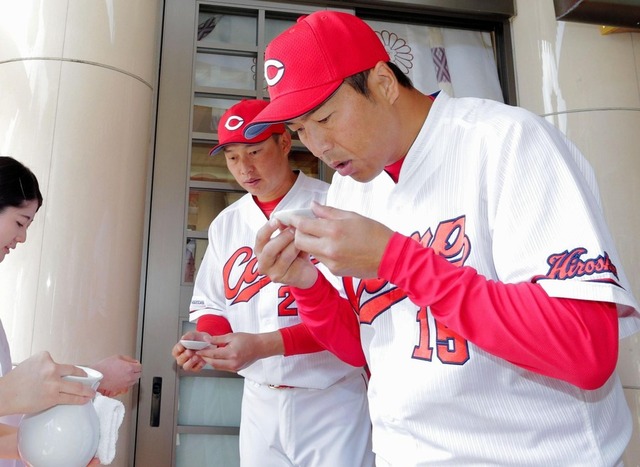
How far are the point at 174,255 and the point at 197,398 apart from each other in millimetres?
482

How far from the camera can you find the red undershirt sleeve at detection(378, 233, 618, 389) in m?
0.77

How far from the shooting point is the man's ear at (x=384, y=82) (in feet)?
3.41

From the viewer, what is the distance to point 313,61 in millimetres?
992

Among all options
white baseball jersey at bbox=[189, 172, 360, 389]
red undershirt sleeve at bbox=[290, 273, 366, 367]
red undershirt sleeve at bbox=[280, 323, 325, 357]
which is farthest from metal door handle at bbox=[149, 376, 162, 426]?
red undershirt sleeve at bbox=[290, 273, 366, 367]

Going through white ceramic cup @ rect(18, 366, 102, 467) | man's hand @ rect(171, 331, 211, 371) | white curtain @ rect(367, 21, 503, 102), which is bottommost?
white ceramic cup @ rect(18, 366, 102, 467)

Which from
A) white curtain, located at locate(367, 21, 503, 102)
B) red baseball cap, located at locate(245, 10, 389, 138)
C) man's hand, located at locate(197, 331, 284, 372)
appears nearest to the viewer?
red baseball cap, located at locate(245, 10, 389, 138)

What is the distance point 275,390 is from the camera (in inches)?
64.3

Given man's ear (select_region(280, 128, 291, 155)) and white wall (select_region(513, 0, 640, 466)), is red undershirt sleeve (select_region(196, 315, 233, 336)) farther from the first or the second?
white wall (select_region(513, 0, 640, 466))

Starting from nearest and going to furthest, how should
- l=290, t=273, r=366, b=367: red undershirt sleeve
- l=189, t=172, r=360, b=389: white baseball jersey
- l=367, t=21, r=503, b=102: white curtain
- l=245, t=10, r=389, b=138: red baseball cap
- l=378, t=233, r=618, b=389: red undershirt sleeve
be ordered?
1. l=378, t=233, r=618, b=389: red undershirt sleeve
2. l=245, t=10, r=389, b=138: red baseball cap
3. l=290, t=273, r=366, b=367: red undershirt sleeve
4. l=189, t=172, r=360, b=389: white baseball jersey
5. l=367, t=21, r=503, b=102: white curtain

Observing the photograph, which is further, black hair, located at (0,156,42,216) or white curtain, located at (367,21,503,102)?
white curtain, located at (367,21,503,102)

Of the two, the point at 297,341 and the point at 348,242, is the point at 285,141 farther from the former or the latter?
the point at 348,242

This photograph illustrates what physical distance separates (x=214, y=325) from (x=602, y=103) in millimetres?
1495

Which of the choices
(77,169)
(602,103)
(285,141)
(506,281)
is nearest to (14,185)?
(77,169)

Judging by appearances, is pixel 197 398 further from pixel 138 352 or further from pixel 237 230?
pixel 237 230
